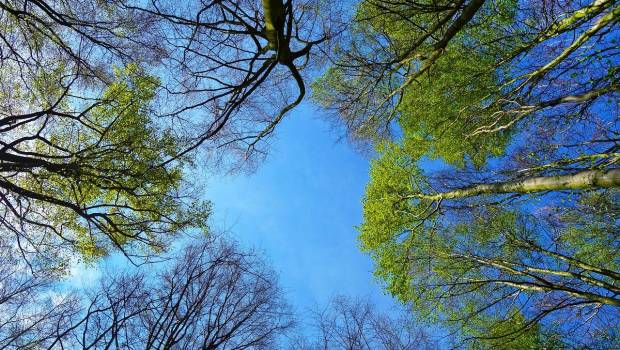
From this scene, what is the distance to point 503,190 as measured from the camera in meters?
5.07

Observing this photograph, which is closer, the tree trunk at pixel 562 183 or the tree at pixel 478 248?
the tree trunk at pixel 562 183

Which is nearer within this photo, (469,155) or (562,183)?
(562,183)

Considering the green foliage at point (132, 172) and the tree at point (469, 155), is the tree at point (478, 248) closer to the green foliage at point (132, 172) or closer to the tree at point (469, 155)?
the tree at point (469, 155)

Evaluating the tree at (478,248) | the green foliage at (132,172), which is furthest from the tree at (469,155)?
the green foliage at (132,172)

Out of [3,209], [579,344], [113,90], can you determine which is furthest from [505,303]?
[3,209]

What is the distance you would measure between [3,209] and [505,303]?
35.2 feet

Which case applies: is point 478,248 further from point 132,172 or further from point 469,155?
point 132,172

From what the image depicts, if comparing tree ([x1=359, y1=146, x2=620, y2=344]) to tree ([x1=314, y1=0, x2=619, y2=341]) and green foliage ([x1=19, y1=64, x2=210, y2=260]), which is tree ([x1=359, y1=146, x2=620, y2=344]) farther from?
green foliage ([x1=19, y1=64, x2=210, y2=260])

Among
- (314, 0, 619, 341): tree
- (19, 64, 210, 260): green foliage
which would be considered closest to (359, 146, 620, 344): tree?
(314, 0, 619, 341): tree

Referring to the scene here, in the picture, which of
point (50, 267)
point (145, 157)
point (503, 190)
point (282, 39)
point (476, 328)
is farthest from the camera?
point (476, 328)

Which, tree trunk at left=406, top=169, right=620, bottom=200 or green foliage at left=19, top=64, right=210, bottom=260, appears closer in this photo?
tree trunk at left=406, top=169, right=620, bottom=200

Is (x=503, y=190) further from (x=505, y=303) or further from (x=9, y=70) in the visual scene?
(x=9, y=70)

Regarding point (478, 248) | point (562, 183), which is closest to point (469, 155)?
point (478, 248)

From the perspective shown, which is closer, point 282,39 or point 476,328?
point 282,39
